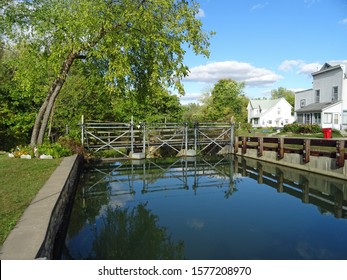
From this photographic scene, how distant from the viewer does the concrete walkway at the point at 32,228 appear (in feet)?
12.6

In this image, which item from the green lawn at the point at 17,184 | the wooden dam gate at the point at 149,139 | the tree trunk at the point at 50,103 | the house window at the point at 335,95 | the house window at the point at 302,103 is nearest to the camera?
the green lawn at the point at 17,184

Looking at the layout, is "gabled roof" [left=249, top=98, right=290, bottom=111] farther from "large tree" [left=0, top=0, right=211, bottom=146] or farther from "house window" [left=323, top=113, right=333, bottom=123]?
"large tree" [left=0, top=0, right=211, bottom=146]

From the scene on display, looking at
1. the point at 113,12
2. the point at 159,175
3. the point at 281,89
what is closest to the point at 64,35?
the point at 113,12

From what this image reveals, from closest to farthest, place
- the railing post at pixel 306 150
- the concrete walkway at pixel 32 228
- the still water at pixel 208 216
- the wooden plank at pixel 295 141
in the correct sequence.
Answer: the concrete walkway at pixel 32 228, the still water at pixel 208 216, the railing post at pixel 306 150, the wooden plank at pixel 295 141

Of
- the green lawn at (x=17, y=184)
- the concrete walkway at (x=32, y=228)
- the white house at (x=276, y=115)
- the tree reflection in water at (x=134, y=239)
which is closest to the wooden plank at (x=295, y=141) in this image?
the tree reflection in water at (x=134, y=239)

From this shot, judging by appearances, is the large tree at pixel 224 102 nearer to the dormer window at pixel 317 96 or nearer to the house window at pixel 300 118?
the house window at pixel 300 118

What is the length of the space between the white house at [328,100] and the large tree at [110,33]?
21490mm

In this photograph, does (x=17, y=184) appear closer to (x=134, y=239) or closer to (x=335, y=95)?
(x=134, y=239)

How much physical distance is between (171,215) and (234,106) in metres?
52.7

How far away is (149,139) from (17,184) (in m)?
12.9

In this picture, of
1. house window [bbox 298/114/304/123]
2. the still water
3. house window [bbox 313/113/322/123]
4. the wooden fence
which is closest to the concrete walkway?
the still water

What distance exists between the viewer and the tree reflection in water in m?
5.53

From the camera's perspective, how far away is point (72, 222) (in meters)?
7.42

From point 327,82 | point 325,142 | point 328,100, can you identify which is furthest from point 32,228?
point 327,82
